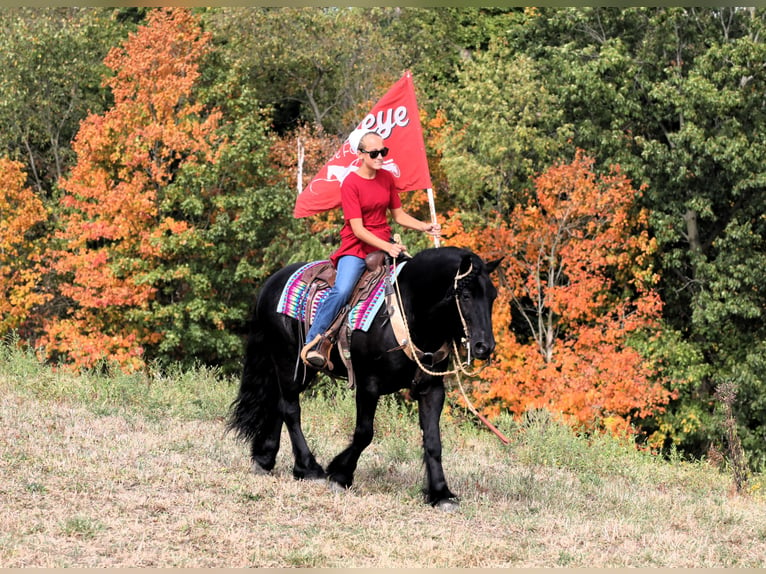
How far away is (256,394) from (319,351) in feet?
4.39

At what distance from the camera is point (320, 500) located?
7824 mm

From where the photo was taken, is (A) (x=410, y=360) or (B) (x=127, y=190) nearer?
(A) (x=410, y=360)

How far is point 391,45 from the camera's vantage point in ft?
125

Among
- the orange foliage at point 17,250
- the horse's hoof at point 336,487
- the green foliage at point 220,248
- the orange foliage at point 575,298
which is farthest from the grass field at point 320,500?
the orange foliage at point 17,250

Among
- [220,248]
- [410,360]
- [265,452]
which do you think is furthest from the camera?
[220,248]

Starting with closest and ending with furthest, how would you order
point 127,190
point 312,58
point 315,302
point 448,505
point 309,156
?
point 448,505, point 315,302, point 127,190, point 309,156, point 312,58

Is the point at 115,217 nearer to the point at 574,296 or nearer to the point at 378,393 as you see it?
the point at 574,296

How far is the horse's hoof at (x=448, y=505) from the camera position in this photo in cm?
779

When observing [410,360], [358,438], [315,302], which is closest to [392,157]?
[315,302]

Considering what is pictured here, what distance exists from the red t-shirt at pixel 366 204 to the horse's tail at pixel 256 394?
1.71 meters

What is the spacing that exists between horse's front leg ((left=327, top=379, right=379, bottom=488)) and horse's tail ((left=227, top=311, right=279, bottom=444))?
3.69 ft

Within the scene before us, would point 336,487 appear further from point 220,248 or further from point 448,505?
point 220,248

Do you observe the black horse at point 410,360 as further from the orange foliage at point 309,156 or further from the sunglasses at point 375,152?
the orange foliage at point 309,156

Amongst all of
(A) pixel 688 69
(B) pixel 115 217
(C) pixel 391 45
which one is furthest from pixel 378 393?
(C) pixel 391 45
